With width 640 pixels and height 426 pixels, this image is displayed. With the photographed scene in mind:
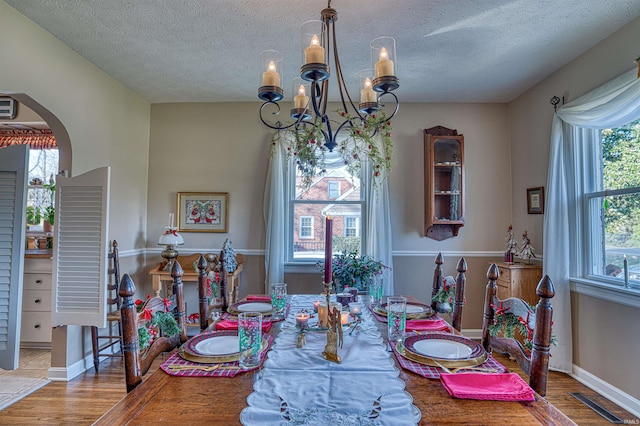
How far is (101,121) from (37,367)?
2206 mm

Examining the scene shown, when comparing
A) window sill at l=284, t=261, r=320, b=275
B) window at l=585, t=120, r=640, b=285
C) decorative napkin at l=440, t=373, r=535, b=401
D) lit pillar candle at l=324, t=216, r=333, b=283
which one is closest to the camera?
decorative napkin at l=440, t=373, r=535, b=401

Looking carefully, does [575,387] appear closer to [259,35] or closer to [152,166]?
[259,35]

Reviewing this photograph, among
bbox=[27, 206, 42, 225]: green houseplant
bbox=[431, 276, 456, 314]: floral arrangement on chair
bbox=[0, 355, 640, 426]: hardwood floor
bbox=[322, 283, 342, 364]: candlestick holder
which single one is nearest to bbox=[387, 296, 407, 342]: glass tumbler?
bbox=[322, 283, 342, 364]: candlestick holder

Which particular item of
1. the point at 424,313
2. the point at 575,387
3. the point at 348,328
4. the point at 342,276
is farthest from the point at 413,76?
the point at 575,387

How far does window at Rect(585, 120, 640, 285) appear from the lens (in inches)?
99.0

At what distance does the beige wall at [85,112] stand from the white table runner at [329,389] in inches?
98.6

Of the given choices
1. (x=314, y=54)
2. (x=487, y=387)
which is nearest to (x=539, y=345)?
(x=487, y=387)

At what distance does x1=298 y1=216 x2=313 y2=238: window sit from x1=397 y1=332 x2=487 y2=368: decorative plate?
8.50 feet

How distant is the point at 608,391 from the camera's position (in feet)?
8.57

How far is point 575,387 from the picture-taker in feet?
9.09

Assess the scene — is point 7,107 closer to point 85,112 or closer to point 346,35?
point 85,112

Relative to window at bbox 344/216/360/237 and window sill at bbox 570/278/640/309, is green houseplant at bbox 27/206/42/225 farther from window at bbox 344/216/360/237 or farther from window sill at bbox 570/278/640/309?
window sill at bbox 570/278/640/309

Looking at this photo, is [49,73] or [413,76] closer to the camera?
[49,73]

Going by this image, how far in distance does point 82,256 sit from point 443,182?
3411 mm
